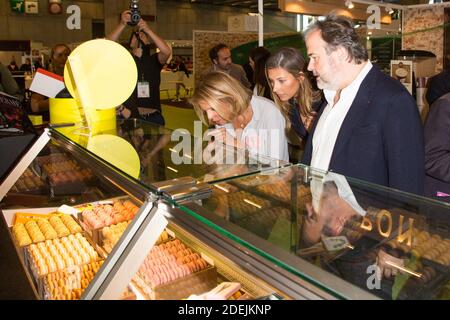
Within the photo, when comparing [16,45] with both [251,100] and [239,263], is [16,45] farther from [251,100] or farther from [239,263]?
[239,263]

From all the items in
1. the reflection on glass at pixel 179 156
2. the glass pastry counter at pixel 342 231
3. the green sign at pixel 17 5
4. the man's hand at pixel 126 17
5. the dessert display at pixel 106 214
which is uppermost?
the green sign at pixel 17 5

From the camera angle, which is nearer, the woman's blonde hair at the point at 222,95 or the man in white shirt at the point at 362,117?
the man in white shirt at the point at 362,117

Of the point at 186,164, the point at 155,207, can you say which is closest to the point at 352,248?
the point at 155,207

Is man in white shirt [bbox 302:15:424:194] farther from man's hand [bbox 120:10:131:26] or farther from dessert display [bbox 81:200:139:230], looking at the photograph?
man's hand [bbox 120:10:131:26]

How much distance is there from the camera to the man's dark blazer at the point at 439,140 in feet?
6.85

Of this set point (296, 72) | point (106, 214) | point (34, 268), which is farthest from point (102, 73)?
point (296, 72)

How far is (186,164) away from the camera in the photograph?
5.09ft

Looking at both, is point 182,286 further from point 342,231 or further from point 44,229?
point 44,229

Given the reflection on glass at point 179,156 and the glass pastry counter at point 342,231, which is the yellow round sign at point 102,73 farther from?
the glass pastry counter at point 342,231

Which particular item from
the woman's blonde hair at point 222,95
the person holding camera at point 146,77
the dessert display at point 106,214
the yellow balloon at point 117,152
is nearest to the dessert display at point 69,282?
the dessert display at point 106,214

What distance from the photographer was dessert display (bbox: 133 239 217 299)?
144cm

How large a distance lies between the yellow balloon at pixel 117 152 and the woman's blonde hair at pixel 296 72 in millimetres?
1089

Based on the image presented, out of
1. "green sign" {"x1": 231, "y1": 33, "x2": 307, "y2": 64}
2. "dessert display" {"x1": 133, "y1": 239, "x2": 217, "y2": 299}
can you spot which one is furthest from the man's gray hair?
"green sign" {"x1": 231, "y1": 33, "x2": 307, "y2": 64}

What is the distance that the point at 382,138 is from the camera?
1652mm
